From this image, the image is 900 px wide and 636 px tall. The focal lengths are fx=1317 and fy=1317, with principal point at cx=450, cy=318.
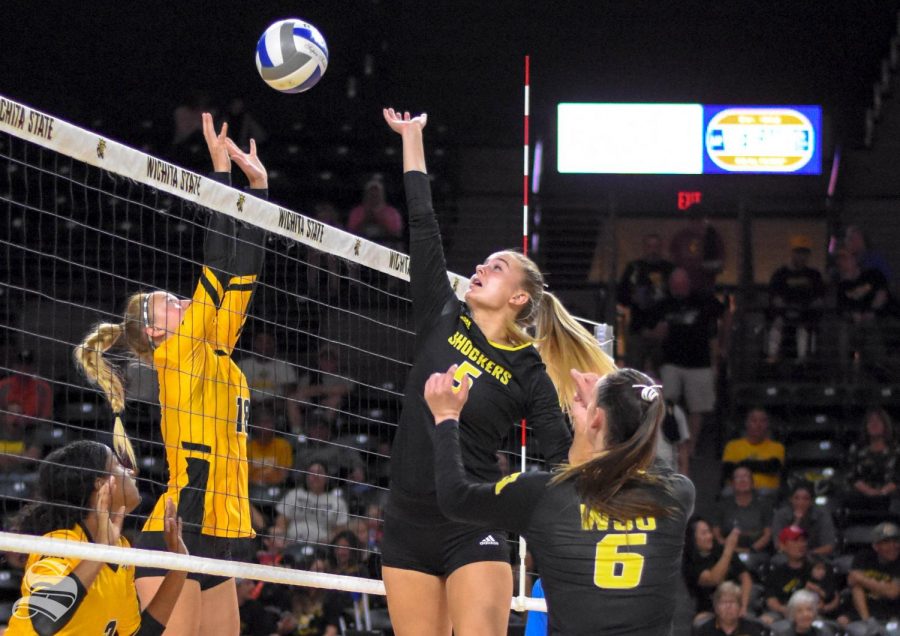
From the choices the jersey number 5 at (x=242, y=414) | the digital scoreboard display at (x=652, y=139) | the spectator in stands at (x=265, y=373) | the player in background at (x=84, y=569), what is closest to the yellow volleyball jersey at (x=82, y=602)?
the player in background at (x=84, y=569)

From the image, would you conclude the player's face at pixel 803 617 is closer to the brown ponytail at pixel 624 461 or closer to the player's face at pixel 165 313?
the player's face at pixel 165 313

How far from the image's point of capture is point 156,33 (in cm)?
1758

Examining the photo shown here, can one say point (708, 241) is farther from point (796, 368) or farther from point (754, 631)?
point (754, 631)

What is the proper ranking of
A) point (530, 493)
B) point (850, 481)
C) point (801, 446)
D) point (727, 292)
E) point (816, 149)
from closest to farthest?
1. point (530, 493)
2. point (850, 481)
3. point (801, 446)
4. point (727, 292)
5. point (816, 149)

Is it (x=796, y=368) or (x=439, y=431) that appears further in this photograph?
(x=796, y=368)

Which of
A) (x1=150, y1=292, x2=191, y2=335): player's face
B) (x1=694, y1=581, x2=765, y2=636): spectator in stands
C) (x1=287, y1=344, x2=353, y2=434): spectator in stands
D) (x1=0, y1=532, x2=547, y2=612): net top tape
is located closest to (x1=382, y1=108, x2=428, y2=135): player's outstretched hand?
(x1=150, y1=292, x2=191, y2=335): player's face

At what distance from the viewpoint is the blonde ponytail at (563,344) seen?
500 centimetres

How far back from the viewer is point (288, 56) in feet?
20.5

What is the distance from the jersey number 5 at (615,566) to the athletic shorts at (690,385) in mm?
10097

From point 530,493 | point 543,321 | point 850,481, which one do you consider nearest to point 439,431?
point 530,493

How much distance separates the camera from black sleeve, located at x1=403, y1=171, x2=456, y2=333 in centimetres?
467

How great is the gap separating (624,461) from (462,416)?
3.94 feet

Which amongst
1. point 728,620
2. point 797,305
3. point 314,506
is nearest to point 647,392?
point 314,506

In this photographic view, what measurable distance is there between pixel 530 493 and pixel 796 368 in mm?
11436
